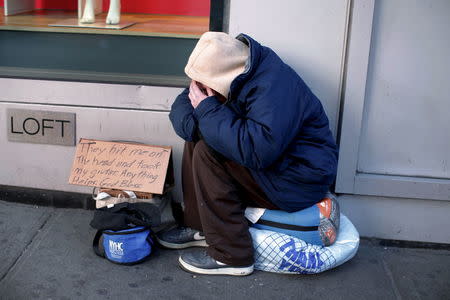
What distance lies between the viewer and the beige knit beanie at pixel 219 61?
9.72ft

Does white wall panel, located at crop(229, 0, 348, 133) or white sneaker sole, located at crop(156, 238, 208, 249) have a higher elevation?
white wall panel, located at crop(229, 0, 348, 133)

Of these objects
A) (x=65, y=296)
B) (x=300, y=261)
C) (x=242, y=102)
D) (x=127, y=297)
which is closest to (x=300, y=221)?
(x=300, y=261)

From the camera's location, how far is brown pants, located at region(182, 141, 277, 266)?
3.09 m

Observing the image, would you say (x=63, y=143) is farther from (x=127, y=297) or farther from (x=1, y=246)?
(x=127, y=297)

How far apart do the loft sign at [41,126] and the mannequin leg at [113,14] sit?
2.11 ft

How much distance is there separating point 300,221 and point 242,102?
0.65m

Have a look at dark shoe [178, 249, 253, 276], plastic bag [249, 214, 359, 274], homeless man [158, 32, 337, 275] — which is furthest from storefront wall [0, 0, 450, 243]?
dark shoe [178, 249, 253, 276]

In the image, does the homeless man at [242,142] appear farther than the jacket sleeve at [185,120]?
No

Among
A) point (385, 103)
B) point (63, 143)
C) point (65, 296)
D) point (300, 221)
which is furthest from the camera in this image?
point (63, 143)

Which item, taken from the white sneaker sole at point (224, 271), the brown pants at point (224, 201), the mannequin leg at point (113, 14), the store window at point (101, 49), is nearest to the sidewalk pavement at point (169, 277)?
the white sneaker sole at point (224, 271)

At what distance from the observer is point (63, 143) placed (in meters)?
3.74

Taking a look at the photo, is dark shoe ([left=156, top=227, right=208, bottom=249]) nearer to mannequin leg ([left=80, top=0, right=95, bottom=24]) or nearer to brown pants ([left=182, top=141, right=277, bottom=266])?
brown pants ([left=182, top=141, right=277, bottom=266])

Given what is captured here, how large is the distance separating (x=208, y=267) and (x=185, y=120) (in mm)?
697

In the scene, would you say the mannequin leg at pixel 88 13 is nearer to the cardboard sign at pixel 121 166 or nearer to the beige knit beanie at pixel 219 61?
the cardboard sign at pixel 121 166
